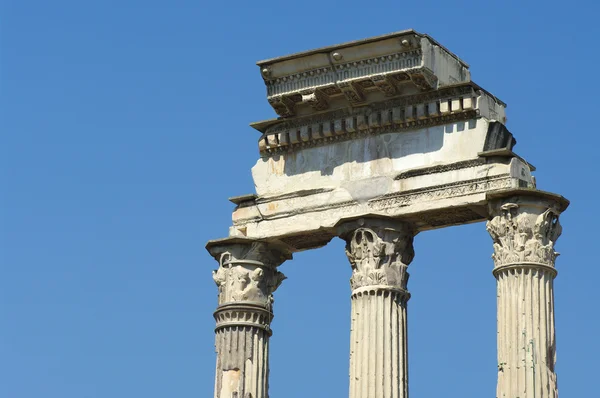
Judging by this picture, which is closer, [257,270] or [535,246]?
[535,246]

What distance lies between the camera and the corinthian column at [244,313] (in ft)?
107

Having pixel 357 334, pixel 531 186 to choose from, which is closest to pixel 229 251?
pixel 357 334

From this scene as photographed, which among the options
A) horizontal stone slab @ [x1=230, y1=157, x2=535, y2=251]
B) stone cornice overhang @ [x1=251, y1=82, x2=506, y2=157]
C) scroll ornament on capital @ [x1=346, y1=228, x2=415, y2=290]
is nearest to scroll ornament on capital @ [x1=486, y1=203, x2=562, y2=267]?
horizontal stone slab @ [x1=230, y1=157, x2=535, y2=251]

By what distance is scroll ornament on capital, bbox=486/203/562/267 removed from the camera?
30766mm

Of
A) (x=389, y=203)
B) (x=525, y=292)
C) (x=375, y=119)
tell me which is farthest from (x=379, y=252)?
(x=525, y=292)

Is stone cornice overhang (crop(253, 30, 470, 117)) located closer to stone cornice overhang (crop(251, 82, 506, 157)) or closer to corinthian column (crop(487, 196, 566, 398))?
stone cornice overhang (crop(251, 82, 506, 157))

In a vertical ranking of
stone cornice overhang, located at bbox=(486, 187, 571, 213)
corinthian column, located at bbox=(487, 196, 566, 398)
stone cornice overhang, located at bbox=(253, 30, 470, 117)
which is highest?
stone cornice overhang, located at bbox=(253, 30, 470, 117)

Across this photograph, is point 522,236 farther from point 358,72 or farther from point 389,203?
point 358,72

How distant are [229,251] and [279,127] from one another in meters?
2.10

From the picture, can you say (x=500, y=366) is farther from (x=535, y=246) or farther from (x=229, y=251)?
(x=229, y=251)

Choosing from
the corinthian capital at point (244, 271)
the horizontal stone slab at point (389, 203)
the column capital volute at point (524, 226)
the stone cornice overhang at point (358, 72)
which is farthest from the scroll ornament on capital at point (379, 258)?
the stone cornice overhang at point (358, 72)

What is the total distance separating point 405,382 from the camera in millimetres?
31344

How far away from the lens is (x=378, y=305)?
104ft

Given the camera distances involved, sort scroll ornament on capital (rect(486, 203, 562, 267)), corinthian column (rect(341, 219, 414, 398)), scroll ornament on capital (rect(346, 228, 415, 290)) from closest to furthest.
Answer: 1. scroll ornament on capital (rect(486, 203, 562, 267))
2. corinthian column (rect(341, 219, 414, 398))
3. scroll ornament on capital (rect(346, 228, 415, 290))
